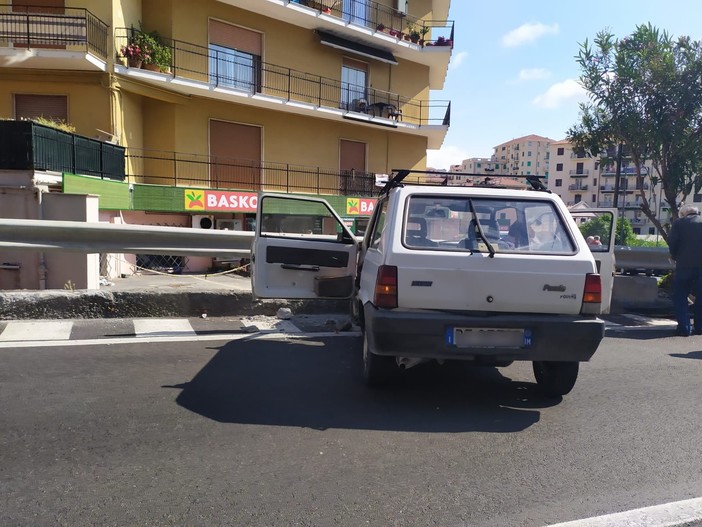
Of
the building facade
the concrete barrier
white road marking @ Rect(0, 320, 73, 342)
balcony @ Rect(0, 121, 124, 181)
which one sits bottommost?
white road marking @ Rect(0, 320, 73, 342)

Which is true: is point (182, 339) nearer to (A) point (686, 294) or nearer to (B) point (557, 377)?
(B) point (557, 377)

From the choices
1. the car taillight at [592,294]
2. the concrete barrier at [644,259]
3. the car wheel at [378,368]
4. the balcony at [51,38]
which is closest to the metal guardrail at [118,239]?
the car wheel at [378,368]

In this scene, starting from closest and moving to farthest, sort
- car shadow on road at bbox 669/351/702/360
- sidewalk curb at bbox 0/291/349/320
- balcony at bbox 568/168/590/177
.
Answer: car shadow on road at bbox 669/351/702/360 → sidewalk curb at bbox 0/291/349/320 → balcony at bbox 568/168/590/177

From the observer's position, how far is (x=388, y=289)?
4.07 m

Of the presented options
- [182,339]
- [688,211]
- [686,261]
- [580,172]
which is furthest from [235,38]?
[580,172]

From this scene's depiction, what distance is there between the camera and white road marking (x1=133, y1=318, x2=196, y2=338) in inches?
247

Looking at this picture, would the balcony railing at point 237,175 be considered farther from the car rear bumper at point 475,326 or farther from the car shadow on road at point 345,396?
the car rear bumper at point 475,326

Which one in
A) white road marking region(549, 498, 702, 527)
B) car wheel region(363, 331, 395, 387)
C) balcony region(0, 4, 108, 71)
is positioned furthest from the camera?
balcony region(0, 4, 108, 71)

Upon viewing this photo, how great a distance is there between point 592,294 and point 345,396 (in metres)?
2.12

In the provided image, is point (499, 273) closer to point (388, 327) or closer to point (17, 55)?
point (388, 327)

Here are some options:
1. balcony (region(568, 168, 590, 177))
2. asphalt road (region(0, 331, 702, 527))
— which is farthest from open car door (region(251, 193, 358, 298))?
balcony (region(568, 168, 590, 177))

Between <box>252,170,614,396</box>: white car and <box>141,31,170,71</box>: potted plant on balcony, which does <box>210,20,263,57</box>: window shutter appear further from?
<box>252,170,614,396</box>: white car

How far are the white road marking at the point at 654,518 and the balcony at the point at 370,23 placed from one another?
64.6ft

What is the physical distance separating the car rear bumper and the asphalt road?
50 centimetres
